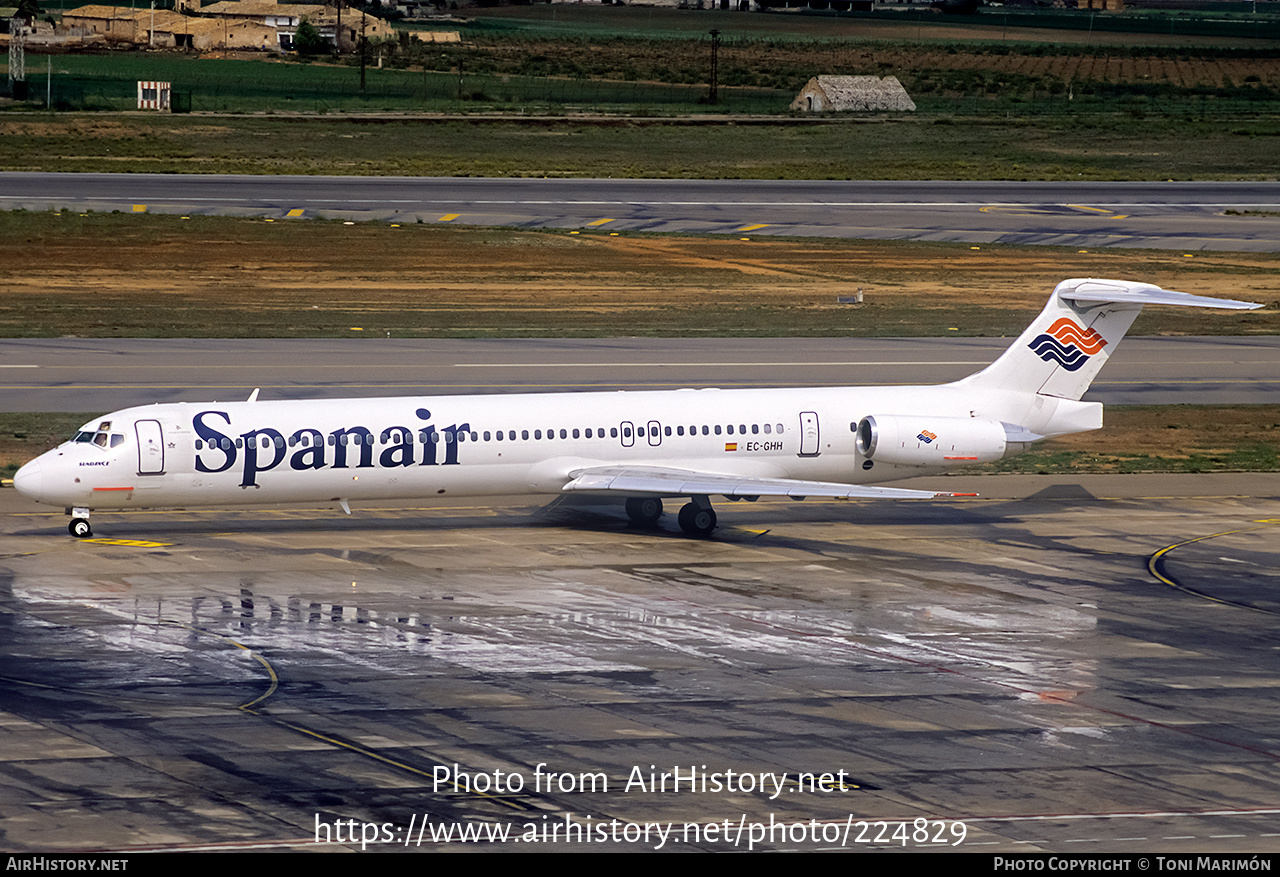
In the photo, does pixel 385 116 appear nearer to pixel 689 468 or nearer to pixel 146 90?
pixel 146 90

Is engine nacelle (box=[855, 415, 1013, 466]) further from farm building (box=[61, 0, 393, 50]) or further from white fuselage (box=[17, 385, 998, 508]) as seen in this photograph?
farm building (box=[61, 0, 393, 50])

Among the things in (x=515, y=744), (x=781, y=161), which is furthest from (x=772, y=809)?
(x=781, y=161)

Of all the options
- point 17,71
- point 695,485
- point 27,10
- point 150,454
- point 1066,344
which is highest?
point 27,10

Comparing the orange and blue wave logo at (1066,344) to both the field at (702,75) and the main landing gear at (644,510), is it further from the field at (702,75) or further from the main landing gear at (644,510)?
the field at (702,75)

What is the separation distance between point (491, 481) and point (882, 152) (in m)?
84.5

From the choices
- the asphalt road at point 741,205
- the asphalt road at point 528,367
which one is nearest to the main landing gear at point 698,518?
the asphalt road at point 528,367

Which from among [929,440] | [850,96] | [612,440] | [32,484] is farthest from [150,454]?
[850,96]

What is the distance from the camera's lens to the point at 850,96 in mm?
139000

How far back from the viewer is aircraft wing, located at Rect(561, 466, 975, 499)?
35469mm

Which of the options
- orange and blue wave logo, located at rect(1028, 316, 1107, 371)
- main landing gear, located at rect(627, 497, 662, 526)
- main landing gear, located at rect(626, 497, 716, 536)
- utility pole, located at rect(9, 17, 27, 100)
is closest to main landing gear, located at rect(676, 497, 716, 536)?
main landing gear, located at rect(626, 497, 716, 536)

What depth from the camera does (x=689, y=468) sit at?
3778 cm

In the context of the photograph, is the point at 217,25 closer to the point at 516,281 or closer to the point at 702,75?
the point at 702,75

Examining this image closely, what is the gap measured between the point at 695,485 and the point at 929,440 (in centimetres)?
576

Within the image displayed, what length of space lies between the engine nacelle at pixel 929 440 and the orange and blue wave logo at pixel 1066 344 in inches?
113
